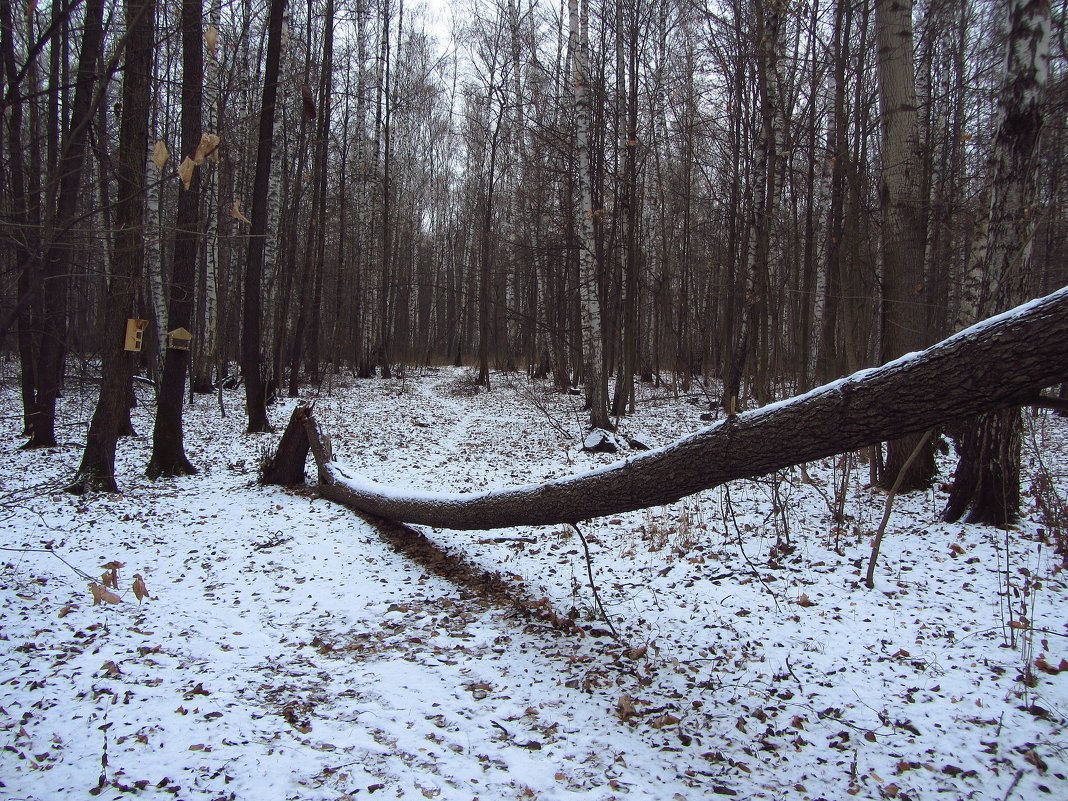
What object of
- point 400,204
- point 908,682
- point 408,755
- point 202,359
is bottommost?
point 408,755

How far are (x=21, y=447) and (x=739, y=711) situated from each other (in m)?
11.0

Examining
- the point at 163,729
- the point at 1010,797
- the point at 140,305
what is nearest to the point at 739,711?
the point at 1010,797

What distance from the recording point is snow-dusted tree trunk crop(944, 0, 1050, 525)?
4527mm

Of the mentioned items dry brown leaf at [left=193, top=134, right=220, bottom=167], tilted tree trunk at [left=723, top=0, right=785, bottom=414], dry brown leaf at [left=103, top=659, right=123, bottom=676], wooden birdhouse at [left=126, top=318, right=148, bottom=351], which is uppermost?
tilted tree trunk at [left=723, top=0, right=785, bottom=414]

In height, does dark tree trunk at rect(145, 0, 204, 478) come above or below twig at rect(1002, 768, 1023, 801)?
above

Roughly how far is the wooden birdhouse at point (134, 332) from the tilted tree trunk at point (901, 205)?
8.21m

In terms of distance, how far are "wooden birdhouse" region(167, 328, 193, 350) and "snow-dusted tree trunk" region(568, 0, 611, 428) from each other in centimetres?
621

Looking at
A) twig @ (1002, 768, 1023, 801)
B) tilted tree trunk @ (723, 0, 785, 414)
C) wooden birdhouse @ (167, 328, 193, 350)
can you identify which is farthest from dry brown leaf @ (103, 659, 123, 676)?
tilted tree trunk @ (723, 0, 785, 414)

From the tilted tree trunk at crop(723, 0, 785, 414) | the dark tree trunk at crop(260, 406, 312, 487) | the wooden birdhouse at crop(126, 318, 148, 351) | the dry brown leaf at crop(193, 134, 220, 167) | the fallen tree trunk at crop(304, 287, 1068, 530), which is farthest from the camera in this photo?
the tilted tree trunk at crop(723, 0, 785, 414)

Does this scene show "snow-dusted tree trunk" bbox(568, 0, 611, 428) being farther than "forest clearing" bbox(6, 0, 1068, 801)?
Yes

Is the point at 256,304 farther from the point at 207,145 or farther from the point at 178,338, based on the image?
the point at 207,145

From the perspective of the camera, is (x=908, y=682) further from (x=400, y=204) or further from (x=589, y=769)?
(x=400, y=204)

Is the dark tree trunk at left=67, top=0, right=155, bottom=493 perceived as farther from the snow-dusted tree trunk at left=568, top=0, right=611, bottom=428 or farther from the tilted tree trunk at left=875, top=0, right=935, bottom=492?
the tilted tree trunk at left=875, top=0, right=935, bottom=492

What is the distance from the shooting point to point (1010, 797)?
2.46 meters
